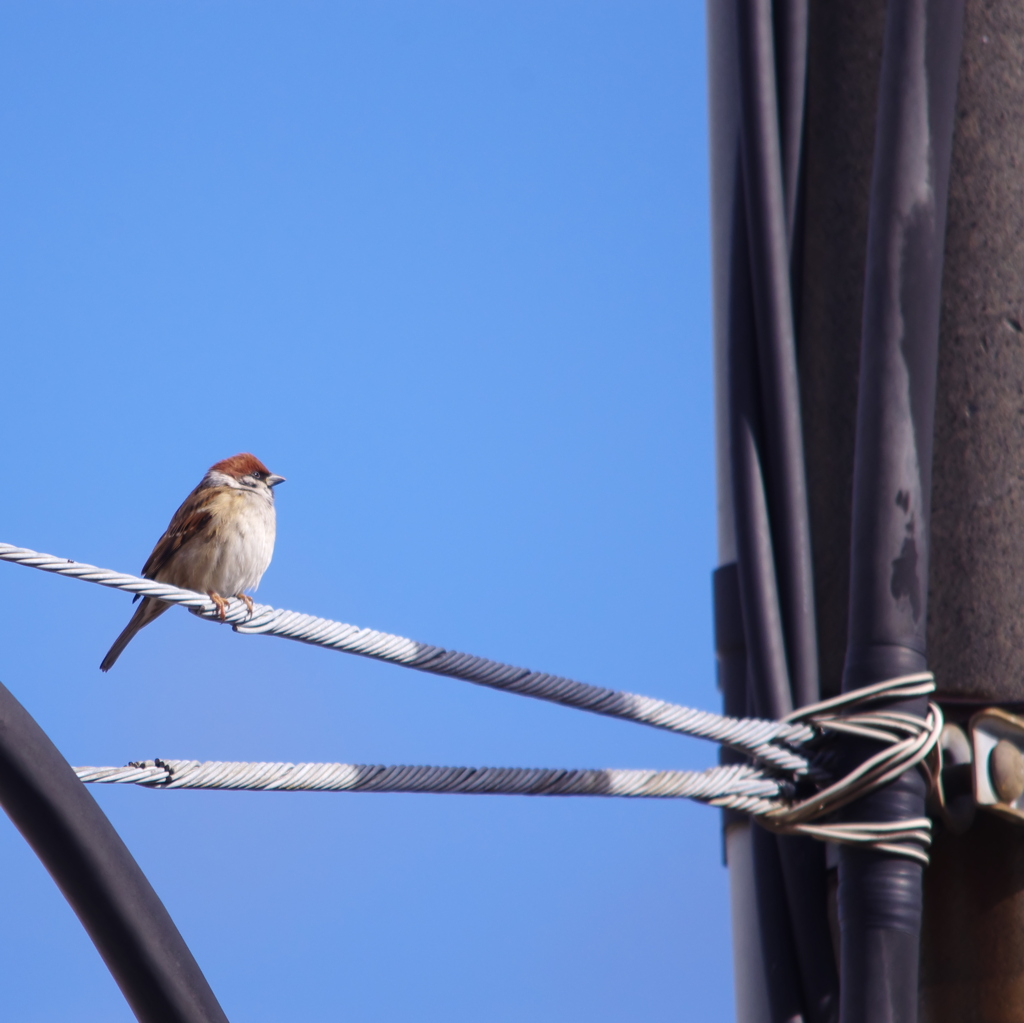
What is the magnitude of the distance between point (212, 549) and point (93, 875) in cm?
290

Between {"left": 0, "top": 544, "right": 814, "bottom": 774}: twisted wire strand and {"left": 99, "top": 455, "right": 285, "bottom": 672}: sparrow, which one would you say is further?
{"left": 99, "top": 455, "right": 285, "bottom": 672}: sparrow

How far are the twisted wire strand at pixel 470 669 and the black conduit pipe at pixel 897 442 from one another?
0.69 ft

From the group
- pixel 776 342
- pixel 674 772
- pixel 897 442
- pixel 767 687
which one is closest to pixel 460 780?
pixel 674 772

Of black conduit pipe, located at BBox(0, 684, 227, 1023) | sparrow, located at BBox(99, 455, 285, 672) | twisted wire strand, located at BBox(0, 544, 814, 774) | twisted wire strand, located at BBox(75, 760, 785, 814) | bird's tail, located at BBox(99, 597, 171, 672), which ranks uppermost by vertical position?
sparrow, located at BBox(99, 455, 285, 672)

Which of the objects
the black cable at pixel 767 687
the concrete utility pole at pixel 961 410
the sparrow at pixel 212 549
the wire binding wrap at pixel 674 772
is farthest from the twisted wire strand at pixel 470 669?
the sparrow at pixel 212 549

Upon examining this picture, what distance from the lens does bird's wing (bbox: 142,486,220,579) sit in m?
4.45

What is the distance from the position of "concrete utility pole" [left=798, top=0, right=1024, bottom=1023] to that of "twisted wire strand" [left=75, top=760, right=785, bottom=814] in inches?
14.4

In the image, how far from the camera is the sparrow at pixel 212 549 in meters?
4.38

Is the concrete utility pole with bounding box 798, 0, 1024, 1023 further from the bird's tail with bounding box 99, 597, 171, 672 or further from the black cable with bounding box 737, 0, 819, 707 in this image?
the bird's tail with bounding box 99, 597, 171, 672

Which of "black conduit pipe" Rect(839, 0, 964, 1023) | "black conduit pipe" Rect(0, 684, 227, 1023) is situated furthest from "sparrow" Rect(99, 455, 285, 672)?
"black conduit pipe" Rect(0, 684, 227, 1023)

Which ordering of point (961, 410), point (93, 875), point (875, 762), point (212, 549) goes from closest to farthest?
point (93, 875)
point (875, 762)
point (961, 410)
point (212, 549)

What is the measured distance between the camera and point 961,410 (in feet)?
9.34

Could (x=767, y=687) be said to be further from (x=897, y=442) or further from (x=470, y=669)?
(x=470, y=669)

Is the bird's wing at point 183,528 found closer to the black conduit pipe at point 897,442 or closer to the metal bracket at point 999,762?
the black conduit pipe at point 897,442
